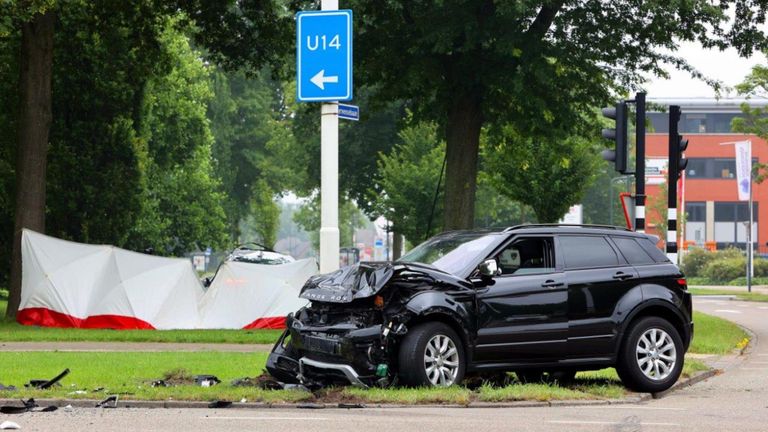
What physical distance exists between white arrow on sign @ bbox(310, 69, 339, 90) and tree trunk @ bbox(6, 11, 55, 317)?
47.9ft

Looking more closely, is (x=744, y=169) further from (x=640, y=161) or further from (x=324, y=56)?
(x=324, y=56)

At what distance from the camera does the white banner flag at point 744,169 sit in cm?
4975

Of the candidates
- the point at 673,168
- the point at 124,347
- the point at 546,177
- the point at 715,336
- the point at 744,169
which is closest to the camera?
the point at 673,168

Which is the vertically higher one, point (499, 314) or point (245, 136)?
point (245, 136)

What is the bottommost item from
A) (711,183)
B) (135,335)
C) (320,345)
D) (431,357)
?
(135,335)

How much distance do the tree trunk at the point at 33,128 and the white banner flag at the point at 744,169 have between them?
31282mm

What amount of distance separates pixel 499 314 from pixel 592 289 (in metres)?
1.25

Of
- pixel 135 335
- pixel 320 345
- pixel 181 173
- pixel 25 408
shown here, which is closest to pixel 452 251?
pixel 320 345

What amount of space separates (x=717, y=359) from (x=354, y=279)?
8.55 m

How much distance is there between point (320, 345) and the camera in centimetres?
1184

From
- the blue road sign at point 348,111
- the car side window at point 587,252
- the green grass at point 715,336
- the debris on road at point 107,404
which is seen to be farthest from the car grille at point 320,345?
the green grass at point 715,336

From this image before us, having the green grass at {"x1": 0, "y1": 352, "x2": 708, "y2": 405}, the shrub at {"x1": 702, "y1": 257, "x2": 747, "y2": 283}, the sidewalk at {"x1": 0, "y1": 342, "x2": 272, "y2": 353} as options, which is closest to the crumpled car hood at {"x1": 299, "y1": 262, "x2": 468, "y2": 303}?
the green grass at {"x1": 0, "y1": 352, "x2": 708, "y2": 405}

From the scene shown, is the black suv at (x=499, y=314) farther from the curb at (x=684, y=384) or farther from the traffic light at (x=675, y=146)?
the traffic light at (x=675, y=146)

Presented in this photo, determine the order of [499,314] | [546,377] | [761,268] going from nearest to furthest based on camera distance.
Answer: [499,314] < [546,377] < [761,268]
